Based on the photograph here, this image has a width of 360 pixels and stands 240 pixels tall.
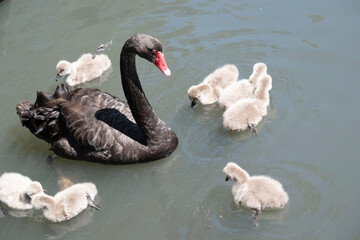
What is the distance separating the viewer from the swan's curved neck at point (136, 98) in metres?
4.75

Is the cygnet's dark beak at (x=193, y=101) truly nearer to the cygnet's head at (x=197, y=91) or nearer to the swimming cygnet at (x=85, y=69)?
the cygnet's head at (x=197, y=91)

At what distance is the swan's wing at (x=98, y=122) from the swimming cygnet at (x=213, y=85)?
72 centimetres

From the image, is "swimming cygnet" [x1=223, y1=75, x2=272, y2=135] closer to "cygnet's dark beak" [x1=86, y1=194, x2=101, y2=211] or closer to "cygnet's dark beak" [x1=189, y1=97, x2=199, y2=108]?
"cygnet's dark beak" [x1=189, y1=97, x2=199, y2=108]

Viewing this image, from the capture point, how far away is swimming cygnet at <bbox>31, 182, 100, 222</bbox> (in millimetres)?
4359

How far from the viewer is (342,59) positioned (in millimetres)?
5844

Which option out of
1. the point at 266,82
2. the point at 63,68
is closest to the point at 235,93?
the point at 266,82

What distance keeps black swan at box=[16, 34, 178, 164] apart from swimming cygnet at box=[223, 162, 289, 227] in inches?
38.6

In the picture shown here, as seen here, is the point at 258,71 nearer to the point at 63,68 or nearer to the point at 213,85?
the point at 213,85

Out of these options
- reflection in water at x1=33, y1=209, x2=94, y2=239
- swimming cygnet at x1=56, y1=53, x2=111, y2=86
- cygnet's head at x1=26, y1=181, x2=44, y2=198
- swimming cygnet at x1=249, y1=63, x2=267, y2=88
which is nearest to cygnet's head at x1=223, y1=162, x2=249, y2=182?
reflection in water at x1=33, y1=209, x2=94, y2=239

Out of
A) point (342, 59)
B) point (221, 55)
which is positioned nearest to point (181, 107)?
point (221, 55)

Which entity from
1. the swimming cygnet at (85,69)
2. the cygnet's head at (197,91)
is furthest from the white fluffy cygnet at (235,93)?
the swimming cygnet at (85,69)

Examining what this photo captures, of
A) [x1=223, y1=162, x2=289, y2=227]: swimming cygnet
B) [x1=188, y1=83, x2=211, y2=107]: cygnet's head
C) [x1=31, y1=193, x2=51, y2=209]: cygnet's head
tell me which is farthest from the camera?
[x1=188, y1=83, x2=211, y2=107]: cygnet's head

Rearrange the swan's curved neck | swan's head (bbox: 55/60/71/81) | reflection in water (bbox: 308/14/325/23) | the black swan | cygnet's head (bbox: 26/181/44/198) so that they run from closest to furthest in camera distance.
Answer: cygnet's head (bbox: 26/181/44/198) → the swan's curved neck → the black swan → swan's head (bbox: 55/60/71/81) → reflection in water (bbox: 308/14/325/23)

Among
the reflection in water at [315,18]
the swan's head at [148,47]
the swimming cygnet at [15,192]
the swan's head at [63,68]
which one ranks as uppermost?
the swan's head at [148,47]
